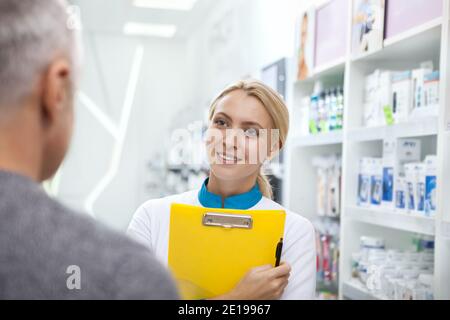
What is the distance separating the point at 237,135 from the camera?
1.39 meters

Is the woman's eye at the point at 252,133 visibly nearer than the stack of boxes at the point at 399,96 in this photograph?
Yes

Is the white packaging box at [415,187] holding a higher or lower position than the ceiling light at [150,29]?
lower

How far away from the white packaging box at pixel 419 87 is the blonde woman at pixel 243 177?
3.22 ft

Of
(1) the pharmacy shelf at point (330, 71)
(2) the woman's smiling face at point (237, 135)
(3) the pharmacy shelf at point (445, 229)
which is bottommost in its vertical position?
(3) the pharmacy shelf at point (445, 229)

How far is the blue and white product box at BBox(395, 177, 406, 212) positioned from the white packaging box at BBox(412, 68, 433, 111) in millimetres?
309

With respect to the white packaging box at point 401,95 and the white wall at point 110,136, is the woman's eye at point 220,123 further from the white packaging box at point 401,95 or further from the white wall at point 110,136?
the white wall at point 110,136

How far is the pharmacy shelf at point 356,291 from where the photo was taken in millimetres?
2418

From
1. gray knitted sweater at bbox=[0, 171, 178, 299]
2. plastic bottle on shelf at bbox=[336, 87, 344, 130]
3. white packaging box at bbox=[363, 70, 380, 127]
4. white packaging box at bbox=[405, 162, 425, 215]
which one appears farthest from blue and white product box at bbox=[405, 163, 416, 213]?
gray knitted sweater at bbox=[0, 171, 178, 299]

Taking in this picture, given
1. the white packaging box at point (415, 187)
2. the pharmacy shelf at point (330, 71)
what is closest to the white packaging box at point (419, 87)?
the white packaging box at point (415, 187)

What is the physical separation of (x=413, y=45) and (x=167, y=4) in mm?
4945

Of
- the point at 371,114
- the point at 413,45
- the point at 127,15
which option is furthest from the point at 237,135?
the point at 127,15

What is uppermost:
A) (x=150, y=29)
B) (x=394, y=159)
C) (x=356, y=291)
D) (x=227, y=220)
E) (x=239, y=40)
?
(x=150, y=29)

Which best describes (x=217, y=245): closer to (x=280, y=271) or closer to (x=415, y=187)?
(x=280, y=271)

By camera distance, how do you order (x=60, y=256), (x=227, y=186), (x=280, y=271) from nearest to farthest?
1. (x=60, y=256)
2. (x=280, y=271)
3. (x=227, y=186)
